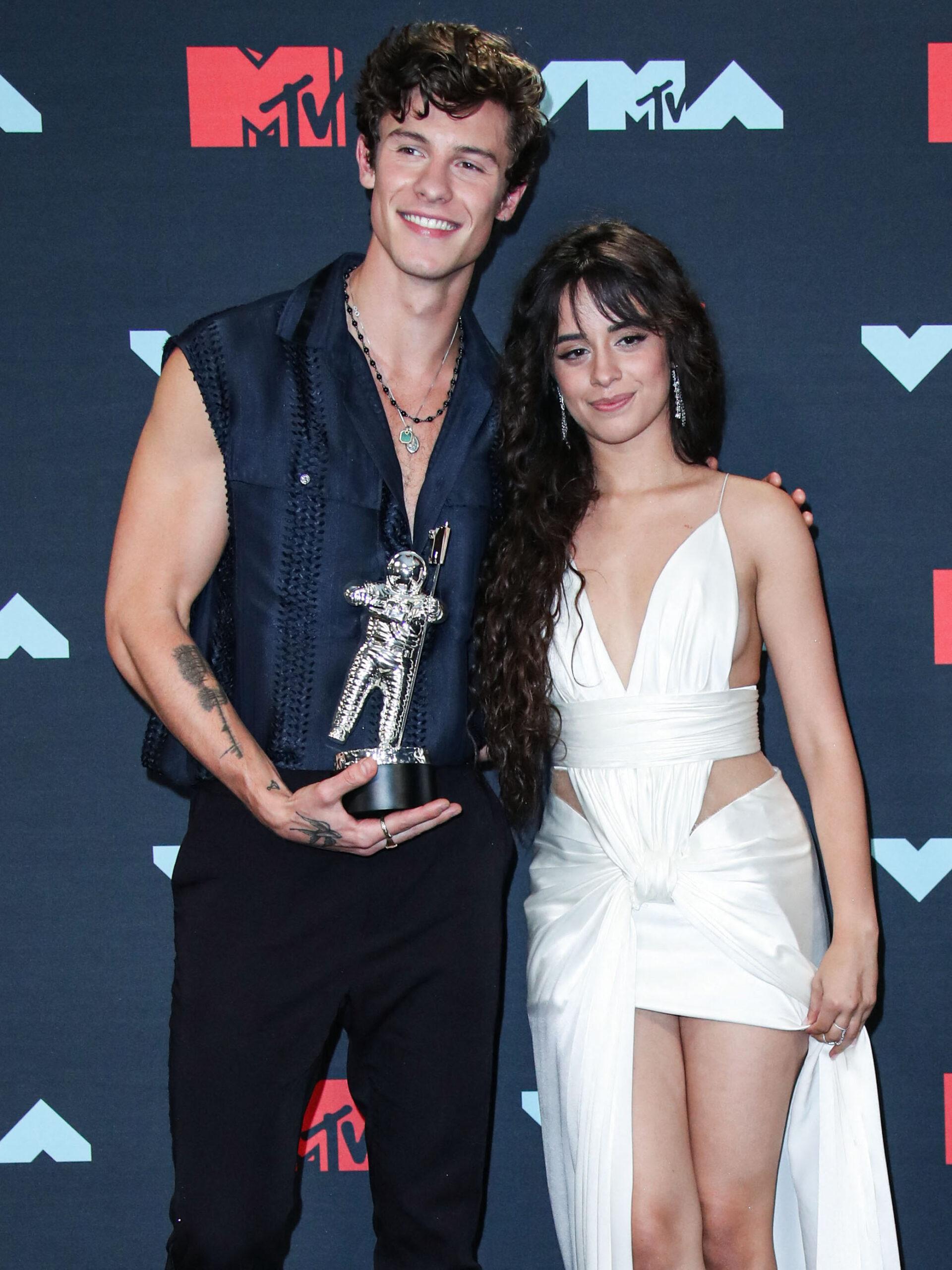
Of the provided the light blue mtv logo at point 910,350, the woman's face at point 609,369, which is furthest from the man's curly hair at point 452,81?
the light blue mtv logo at point 910,350

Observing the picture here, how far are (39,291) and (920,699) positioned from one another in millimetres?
1948

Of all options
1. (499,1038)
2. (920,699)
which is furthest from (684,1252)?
(920,699)

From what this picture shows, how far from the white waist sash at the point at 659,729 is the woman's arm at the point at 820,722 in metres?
0.10

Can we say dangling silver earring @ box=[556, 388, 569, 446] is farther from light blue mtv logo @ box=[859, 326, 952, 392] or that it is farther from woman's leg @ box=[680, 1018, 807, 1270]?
woman's leg @ box=[680, 1018, 807, 1270]

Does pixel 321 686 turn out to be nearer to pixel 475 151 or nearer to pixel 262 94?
pixel 475 151

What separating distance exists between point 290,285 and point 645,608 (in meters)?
0.99

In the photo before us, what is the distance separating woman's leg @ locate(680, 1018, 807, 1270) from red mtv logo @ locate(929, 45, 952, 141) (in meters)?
1.76

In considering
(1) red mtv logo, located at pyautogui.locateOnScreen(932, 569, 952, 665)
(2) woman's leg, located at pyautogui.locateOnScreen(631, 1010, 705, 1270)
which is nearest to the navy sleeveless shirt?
(2) woman's leg, located at pyautogui.locateOnScreen(631, 1010, 705, 1270)

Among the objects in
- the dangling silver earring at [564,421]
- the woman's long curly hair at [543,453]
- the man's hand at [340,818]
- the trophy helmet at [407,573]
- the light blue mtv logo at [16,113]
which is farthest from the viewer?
the light blue mtv logo at [16,113]

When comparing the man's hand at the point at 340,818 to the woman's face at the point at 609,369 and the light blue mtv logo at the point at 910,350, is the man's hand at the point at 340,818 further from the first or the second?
the light blue mtv logo at the point at 910,350

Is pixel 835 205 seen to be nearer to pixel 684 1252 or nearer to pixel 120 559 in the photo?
pixel 120 559

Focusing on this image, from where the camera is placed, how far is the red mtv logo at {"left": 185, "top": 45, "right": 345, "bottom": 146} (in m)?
2.20

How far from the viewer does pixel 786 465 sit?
7.60 ft

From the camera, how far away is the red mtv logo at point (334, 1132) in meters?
2.38
